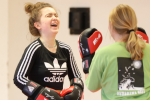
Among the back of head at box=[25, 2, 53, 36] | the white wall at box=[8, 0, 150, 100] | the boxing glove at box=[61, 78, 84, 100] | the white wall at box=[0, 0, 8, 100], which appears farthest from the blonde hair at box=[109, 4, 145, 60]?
the white wall at box=[0, 0, 8, 100]

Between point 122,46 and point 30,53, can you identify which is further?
A: point 30,53

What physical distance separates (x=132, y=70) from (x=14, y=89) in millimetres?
1660

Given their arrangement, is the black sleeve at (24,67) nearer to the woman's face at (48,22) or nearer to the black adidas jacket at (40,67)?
the black adidas jacket at (40,67)

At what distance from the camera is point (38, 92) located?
4.29 ft

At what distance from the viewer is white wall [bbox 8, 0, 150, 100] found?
228cm

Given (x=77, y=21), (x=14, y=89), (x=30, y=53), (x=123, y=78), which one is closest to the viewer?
(x=123, y=78)

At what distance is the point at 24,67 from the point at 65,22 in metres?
1.47

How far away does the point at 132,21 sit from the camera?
1.13 m

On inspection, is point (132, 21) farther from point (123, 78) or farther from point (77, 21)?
point (77, 21)

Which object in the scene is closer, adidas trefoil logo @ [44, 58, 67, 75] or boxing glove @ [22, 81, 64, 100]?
boxing glove @ [22, 81, 64, 100]

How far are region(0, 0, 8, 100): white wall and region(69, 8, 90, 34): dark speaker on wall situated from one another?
863 mm

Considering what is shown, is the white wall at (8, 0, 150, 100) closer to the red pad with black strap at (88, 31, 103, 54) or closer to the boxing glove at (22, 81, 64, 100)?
the red pad with black strap at (88, 31, 103, 54)

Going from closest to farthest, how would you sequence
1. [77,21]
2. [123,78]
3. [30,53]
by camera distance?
[123,78], [30,53], [77,21]

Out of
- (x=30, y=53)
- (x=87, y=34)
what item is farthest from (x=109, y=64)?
(x=30, y=53)
